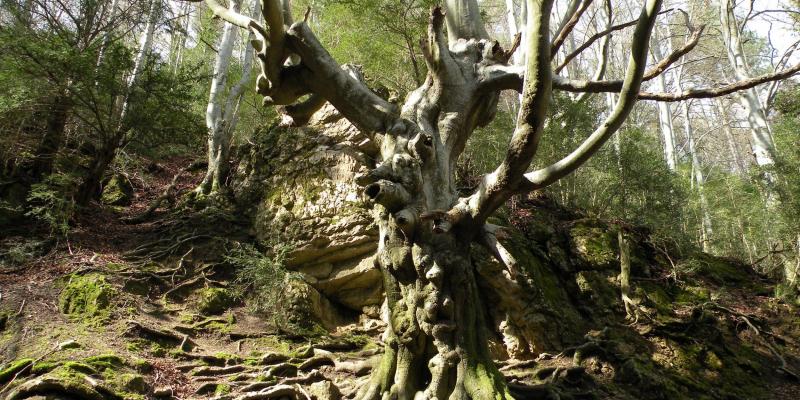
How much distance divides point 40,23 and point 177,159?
5.90 m

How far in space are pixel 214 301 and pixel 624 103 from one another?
230 inches

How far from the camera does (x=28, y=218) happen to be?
7652mm

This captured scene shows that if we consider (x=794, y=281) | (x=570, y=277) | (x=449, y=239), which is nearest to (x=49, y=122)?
(x=449, y=239)

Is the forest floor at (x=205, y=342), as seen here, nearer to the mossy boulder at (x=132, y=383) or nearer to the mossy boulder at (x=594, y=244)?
the mossy boulder at (x=132, y=383)

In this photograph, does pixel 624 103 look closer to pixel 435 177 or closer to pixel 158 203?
pixel 435 177

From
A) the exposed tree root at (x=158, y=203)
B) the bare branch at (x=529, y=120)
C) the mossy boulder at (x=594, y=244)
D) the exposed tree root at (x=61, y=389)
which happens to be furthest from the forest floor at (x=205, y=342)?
the bare branch at (x=529, y=120)

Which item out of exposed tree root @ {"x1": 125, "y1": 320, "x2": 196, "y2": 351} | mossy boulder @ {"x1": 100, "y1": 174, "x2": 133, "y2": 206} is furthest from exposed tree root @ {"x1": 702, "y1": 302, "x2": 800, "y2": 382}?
mossy boulder @ {"x1": 100, "y1": 174, "x2": 133, "y2": 206}

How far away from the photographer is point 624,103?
2758 millimetres

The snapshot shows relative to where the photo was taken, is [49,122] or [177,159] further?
[177,159]

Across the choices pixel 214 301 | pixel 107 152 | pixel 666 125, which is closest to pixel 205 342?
pixel 214 301

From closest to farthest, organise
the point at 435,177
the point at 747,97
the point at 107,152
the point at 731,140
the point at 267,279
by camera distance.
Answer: the point at 435,177
the point at 267,279
the point at 107,152
the point at 747,97
the point at 731,140

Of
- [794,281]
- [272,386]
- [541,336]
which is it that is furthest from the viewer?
[794,281]

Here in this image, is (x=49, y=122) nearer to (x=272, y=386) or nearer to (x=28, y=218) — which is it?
(x=28, y=218)

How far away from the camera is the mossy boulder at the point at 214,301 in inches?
251
